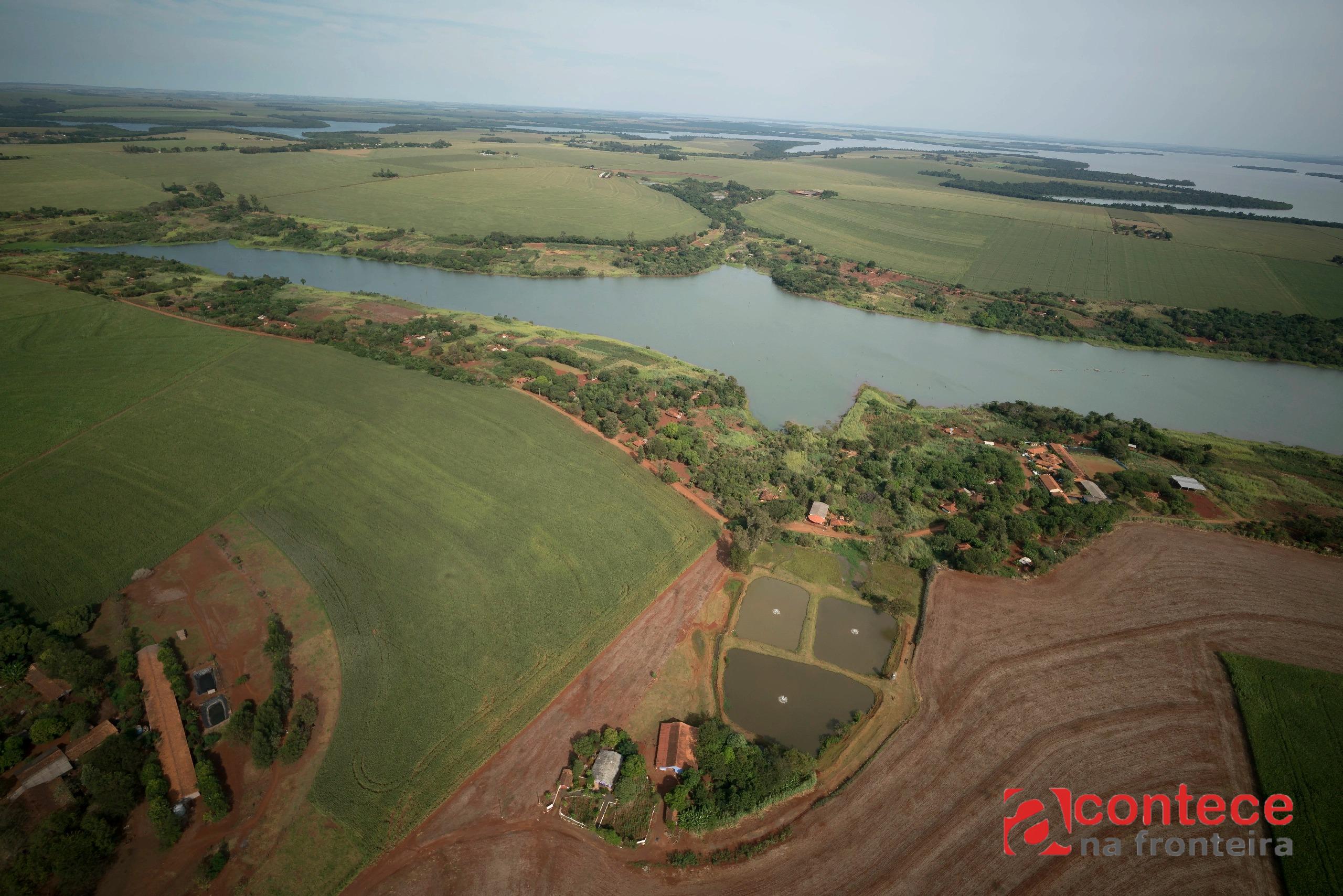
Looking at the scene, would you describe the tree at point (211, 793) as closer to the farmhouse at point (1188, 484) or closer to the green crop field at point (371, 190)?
the farmhouse at point (1188, 484)

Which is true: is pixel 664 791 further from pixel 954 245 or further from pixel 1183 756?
pixel 954 245

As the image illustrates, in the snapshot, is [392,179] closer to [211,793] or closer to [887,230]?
[887,230]

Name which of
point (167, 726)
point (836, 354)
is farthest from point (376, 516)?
point (836, 354)

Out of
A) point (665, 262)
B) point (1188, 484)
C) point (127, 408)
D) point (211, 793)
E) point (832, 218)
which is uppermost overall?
point (832, 218)

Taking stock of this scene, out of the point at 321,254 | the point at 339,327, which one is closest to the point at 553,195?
the point at 321,254

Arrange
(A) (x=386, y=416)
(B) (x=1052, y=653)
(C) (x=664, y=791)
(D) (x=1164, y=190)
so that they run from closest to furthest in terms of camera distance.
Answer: (C) (x=664, y=791)
(B) (x=1052, y=653)
(A) (x=386, y=416)
(D) (x=1164, y=190)

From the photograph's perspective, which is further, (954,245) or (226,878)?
(954,245)

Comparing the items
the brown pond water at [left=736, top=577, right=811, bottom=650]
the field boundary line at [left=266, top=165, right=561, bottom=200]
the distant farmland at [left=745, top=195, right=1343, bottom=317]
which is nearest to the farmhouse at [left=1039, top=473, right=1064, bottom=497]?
the brown pond water at [left=736, top=577, right=811, bottom=650]
